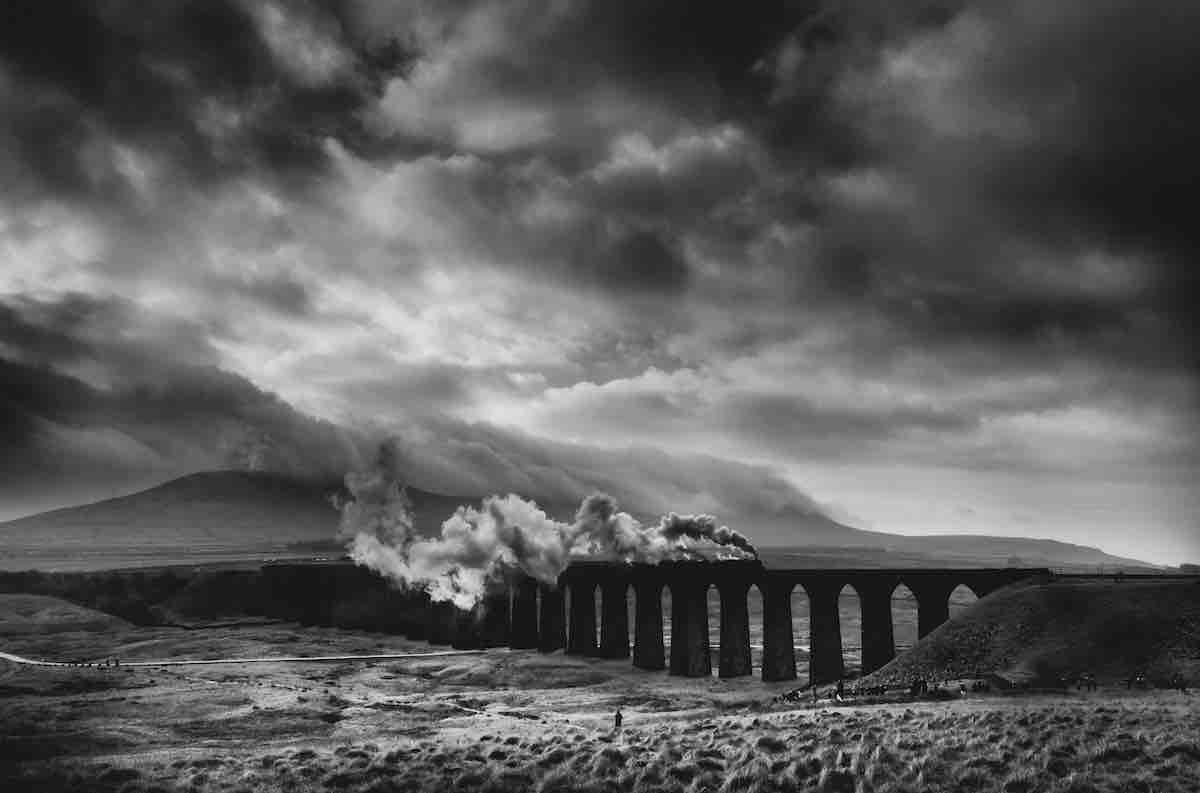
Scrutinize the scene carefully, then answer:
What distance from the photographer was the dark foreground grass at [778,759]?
29.7m

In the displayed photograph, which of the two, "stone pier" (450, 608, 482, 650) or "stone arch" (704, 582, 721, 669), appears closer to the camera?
"stone arch" (704, 582, 721, 669)

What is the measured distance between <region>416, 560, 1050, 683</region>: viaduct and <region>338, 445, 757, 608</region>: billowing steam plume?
→ 10.6ft

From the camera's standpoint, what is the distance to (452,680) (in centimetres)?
8612

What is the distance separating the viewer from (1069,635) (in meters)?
55.5

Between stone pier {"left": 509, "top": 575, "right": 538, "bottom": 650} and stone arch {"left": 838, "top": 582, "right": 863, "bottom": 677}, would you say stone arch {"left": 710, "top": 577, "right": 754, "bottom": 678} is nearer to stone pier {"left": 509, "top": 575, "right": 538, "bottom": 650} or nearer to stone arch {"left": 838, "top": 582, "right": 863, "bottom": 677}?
stone arch {"left": 838, "top": 582, "right": 863, "bottom": 677}

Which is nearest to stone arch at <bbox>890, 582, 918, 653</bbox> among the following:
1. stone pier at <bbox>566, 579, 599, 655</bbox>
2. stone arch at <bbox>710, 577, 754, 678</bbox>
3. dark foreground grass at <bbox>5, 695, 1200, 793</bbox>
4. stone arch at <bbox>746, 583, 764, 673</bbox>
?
stone arch at <bbox>746, 583, 764, 673</bbox>

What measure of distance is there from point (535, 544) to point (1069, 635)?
6719 cm

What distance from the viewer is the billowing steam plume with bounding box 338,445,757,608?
10562 centimetres

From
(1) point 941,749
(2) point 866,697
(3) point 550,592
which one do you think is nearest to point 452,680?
(3) point 550,592

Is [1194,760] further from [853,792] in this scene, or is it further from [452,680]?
[452,680]

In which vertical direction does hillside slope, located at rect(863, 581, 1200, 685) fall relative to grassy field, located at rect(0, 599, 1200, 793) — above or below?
above

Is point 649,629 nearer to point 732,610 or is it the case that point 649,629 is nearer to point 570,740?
point 732,610

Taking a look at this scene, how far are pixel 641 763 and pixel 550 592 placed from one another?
241 feet

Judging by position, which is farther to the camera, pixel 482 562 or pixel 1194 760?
pixel 482 562
